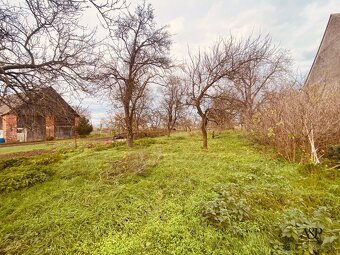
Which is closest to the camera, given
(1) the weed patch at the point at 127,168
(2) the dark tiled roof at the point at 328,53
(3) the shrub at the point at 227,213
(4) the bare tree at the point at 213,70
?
(3) the shrub at the point at 227,213

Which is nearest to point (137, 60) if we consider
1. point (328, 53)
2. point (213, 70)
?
point (213, 70)

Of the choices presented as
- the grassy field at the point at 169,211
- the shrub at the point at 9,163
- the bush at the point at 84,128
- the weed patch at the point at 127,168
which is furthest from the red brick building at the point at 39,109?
the bush at the point at 84,128

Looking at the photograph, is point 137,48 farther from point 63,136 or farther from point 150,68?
point 63,136

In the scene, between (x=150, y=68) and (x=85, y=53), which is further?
(x=150, y=68)

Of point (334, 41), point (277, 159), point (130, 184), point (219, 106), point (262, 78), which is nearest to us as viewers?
point (130, 184)

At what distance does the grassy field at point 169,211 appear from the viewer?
2.46 m

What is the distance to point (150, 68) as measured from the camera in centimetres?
1125

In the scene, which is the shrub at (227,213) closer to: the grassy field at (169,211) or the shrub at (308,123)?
the grassy field at (169,211)

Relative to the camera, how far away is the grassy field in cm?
246

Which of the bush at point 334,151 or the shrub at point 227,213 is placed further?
the bush at point 334,151

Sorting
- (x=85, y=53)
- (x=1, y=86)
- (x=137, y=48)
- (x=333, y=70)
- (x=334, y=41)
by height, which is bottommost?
(x=1, y=86)

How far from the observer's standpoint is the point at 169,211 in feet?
10.7

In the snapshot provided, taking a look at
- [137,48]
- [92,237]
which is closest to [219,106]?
[137,48]

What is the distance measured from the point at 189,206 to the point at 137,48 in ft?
31.2
